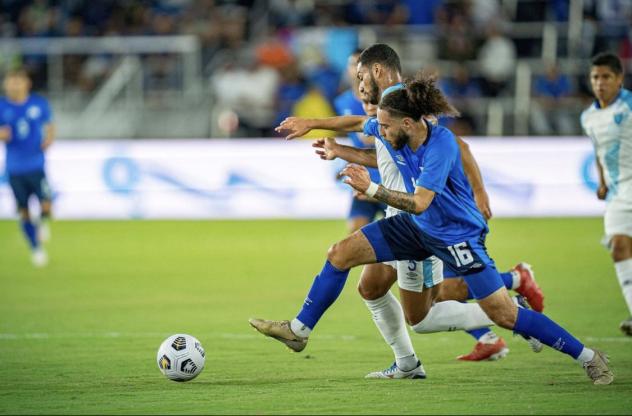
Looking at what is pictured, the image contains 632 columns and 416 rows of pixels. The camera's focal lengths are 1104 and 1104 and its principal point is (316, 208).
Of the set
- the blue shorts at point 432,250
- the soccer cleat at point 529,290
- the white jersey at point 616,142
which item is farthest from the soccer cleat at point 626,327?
the blue shorts at point 432,250

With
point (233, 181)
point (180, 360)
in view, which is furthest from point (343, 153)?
point (233, 181)

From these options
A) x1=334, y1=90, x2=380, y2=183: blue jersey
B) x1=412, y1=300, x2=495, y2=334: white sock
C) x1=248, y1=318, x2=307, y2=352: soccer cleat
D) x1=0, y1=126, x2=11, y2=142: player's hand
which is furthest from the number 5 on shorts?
x1=0, y1=126, x2=11, y2=142: player's hand

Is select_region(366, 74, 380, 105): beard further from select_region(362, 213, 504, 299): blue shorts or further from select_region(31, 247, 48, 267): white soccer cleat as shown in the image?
select_region(31, 247, 48, 267): white soccer cleat

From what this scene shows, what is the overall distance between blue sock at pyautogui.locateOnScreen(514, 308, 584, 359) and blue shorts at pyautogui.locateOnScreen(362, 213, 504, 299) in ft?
0.85

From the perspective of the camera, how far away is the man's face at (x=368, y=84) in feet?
25.3

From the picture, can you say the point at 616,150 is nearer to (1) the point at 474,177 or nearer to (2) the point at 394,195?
(1) the point at 474,177

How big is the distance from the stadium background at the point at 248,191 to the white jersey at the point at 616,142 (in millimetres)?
1274

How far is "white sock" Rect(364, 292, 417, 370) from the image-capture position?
25.0 feet

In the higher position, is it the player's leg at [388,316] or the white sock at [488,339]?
the player's leg at [388,316]

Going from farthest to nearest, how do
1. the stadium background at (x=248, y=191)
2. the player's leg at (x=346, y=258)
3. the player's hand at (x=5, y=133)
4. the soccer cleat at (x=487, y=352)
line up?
the player's hand at (x=5, y=133) < the soccer cleat at (x=487, y=352) < the stadium background at (x=248, y=191) < the player's leg at (x=346, y=258)

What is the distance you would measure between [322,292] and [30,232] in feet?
29.6

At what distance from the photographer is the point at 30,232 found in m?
15.4

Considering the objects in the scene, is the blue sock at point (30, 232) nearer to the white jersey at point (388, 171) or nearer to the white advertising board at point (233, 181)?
the white advertising board at point (233, 181)

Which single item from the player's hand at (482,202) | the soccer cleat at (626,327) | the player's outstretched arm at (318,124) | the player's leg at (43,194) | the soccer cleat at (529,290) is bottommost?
the player's leg at (43,194)
